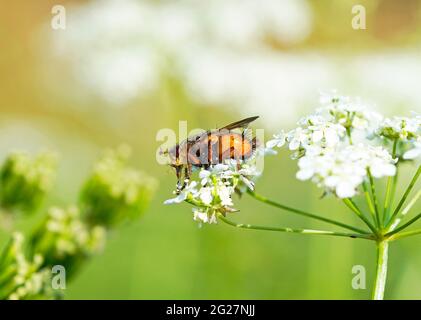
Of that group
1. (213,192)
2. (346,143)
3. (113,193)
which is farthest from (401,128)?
(113,193)

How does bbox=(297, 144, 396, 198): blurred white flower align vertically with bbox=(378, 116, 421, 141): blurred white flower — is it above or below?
below

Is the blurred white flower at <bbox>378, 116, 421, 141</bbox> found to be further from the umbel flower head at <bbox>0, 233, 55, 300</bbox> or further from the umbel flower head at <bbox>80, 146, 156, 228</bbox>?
the umbel flower head at <bbox>0, 233, 55, 300</bbox>

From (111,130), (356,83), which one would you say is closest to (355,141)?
(356,83)

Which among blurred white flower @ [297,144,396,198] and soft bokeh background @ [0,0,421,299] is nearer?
blurred white flower @ [297,144,396,198]

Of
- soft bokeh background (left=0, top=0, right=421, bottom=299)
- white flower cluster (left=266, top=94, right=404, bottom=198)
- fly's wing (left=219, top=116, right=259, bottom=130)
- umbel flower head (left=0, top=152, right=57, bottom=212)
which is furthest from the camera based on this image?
soft bokeh background (left=0, top=0, right=421, bottom=299)

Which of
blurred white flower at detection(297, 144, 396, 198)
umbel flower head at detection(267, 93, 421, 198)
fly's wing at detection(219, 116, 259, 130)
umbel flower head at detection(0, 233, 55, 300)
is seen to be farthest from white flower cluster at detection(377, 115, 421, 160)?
umbel flower head at detection(0, 233, 55, 300)

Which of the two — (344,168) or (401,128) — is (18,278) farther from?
(401,128)
